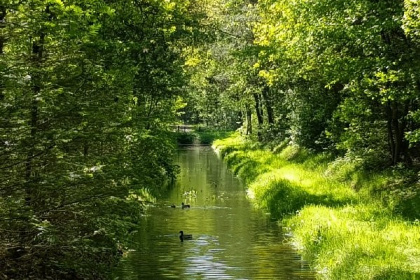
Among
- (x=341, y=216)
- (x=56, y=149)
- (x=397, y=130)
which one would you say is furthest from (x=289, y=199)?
(x=56, y=149)

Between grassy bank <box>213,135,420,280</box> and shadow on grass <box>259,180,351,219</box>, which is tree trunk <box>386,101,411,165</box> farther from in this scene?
shadow on grass <box>259,180,351,219</box>

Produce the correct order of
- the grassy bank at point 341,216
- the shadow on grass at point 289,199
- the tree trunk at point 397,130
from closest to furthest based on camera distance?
the grassy bank at point 341,216
the tree trunk at point 397,130
the shadow on grass at point 289,199

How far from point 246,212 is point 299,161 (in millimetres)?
10172

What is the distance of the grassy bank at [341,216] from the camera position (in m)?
12.2

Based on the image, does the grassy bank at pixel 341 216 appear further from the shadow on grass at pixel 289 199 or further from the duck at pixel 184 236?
the duck at pixel 184 236

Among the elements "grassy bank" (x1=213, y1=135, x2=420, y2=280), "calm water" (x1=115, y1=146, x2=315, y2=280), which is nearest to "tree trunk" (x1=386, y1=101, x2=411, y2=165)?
"grassy bank" (x1=213, y1=135, x2=420, y2=280)

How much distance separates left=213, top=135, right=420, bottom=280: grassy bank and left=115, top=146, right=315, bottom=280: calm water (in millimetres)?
706

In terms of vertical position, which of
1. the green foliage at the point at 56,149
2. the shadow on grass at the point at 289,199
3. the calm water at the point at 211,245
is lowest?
the calm water at the point at 211,245

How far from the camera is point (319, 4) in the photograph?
1755 cm

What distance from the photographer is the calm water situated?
1367 cm

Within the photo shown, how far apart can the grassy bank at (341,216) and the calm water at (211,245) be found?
0.71 meters

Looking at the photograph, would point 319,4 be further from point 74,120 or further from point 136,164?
point 74,120

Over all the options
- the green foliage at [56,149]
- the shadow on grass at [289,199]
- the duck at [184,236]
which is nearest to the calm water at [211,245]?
Answer: the duck at [184,236]

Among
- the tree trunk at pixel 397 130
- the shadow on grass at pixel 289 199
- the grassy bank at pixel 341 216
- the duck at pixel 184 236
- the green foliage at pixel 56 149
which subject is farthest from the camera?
the shadow on grass at pixel 289 199
